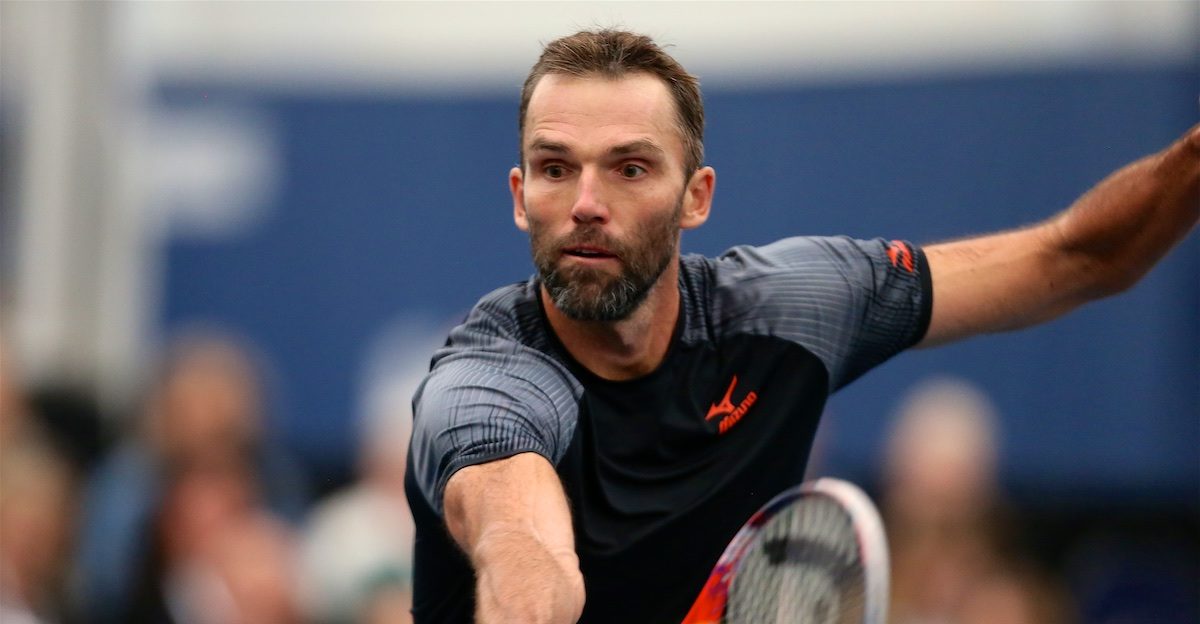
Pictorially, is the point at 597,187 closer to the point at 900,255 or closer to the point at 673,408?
the point at 673,408

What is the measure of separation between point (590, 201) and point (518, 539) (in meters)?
0.93

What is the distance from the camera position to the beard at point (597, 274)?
186 inches

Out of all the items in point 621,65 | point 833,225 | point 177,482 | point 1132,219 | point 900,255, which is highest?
point 621,65

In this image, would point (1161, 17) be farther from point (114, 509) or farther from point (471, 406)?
point (471, 406)

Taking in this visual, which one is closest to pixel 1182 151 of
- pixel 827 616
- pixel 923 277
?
pixel 923 277

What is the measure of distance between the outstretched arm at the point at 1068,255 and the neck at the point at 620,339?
2.78 ft

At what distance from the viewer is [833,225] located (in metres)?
9.95

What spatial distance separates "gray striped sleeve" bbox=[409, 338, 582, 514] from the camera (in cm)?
434

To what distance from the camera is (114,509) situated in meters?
8.55

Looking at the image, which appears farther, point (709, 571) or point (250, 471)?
point (250, 471)

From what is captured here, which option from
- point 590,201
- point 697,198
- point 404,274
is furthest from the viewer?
point 404,274

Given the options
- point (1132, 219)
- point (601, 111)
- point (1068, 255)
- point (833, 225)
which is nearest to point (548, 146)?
point (601, 111)

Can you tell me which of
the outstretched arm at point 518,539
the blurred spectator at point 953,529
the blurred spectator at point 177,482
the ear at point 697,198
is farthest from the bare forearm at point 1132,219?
the blurred spectator at point 177,482

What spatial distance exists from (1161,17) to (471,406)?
264 inches
